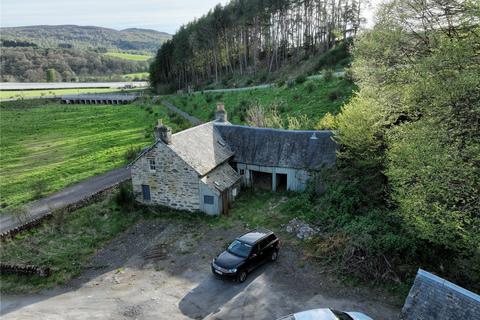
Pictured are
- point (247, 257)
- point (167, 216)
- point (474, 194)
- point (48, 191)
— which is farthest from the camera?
point (48, 191)

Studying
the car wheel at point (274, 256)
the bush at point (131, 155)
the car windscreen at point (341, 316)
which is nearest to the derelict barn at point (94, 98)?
the bush at point (131, 155)

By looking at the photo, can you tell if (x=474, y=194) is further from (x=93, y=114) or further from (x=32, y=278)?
(x=93, y=114)

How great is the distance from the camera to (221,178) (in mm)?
25578

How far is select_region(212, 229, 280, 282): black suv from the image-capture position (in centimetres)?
1727

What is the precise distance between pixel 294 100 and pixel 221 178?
22.5 m

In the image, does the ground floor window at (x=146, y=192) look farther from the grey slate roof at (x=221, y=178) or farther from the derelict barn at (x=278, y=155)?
the derelict barn at (x=278, y=155)

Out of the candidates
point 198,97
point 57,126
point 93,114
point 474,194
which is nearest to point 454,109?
point 474,194

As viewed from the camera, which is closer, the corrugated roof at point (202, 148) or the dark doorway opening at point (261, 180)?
the corrugated roof at point (202, 148)

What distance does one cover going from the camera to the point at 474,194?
43.2ft

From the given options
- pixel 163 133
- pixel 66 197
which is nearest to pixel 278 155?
pixel 163 133

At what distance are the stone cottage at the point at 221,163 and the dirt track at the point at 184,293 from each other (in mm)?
4583

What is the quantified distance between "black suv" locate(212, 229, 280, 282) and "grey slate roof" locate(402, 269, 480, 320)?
7539 mm

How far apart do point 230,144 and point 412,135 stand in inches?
654

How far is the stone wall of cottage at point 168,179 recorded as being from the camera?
24.4 m
